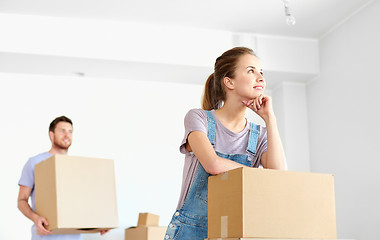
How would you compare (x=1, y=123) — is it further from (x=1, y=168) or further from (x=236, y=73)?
(x=236, y=73)

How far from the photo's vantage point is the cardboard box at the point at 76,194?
7.14ft

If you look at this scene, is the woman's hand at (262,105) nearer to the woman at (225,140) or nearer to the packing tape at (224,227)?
the woman at (225,140)

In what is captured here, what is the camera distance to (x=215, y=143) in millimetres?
1362

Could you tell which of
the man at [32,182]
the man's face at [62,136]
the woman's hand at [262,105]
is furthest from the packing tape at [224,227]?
the man's face at [62,136]

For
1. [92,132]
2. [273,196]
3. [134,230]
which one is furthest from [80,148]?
[273,196]

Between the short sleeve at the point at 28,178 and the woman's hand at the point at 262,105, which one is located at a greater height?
the woman's hand at the point at 262,105

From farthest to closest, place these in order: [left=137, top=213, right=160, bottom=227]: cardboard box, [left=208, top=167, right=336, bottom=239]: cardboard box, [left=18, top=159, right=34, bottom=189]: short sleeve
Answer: [left=137, top=213, right=160, bottom=227]: cardboard box, [left=18, top=159, right=34, bottom=189]: short sleeve, [left=208, top=167, right=336, bottom=239]: cardboard box

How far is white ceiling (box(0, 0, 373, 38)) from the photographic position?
343cm

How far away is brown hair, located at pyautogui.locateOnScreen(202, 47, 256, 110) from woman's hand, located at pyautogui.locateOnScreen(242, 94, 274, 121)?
0.10 metres

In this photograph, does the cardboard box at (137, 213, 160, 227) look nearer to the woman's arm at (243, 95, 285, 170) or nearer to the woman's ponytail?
the woman's ponytail

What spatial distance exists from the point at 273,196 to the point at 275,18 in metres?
2.77

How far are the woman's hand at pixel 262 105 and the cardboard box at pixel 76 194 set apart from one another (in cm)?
111

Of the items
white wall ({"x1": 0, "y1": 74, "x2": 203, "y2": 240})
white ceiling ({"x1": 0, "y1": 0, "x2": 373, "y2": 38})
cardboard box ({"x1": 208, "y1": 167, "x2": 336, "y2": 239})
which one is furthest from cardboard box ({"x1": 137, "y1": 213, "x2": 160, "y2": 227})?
cardboard box ({"x1": 208, "y1": 167, "x2": 336, "y2": 239})

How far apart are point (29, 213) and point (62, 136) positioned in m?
0.58
